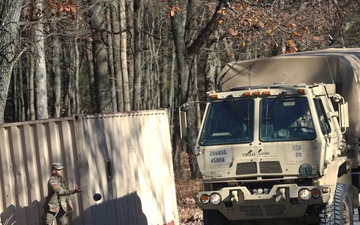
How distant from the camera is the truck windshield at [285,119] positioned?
13.4 metres

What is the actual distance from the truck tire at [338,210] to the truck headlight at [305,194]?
1.54ft

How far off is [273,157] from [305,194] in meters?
0.74

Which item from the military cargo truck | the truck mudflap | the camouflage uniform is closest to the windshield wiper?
the military cargo truck

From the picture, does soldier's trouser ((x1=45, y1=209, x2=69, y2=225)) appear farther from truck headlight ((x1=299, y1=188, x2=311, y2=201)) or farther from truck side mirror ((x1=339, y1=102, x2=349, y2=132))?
truck side mirror ((x1=339, y1=102, x2=349, y2=132))

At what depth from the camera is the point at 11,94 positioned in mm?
63688

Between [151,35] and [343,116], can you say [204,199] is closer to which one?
[343,116]

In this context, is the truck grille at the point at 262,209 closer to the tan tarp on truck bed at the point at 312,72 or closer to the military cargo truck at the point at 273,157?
the military cargo truck at the point at 273,157

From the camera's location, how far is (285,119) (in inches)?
534

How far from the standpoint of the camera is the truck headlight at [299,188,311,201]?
42.7 feet

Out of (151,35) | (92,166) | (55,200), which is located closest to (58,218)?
(55,200)

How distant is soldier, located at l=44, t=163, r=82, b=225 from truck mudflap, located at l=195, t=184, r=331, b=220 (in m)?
2.08

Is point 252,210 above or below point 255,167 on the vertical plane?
below

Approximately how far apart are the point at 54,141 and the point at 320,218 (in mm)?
4373

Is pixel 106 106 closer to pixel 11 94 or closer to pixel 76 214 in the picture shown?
pixel 76 214
